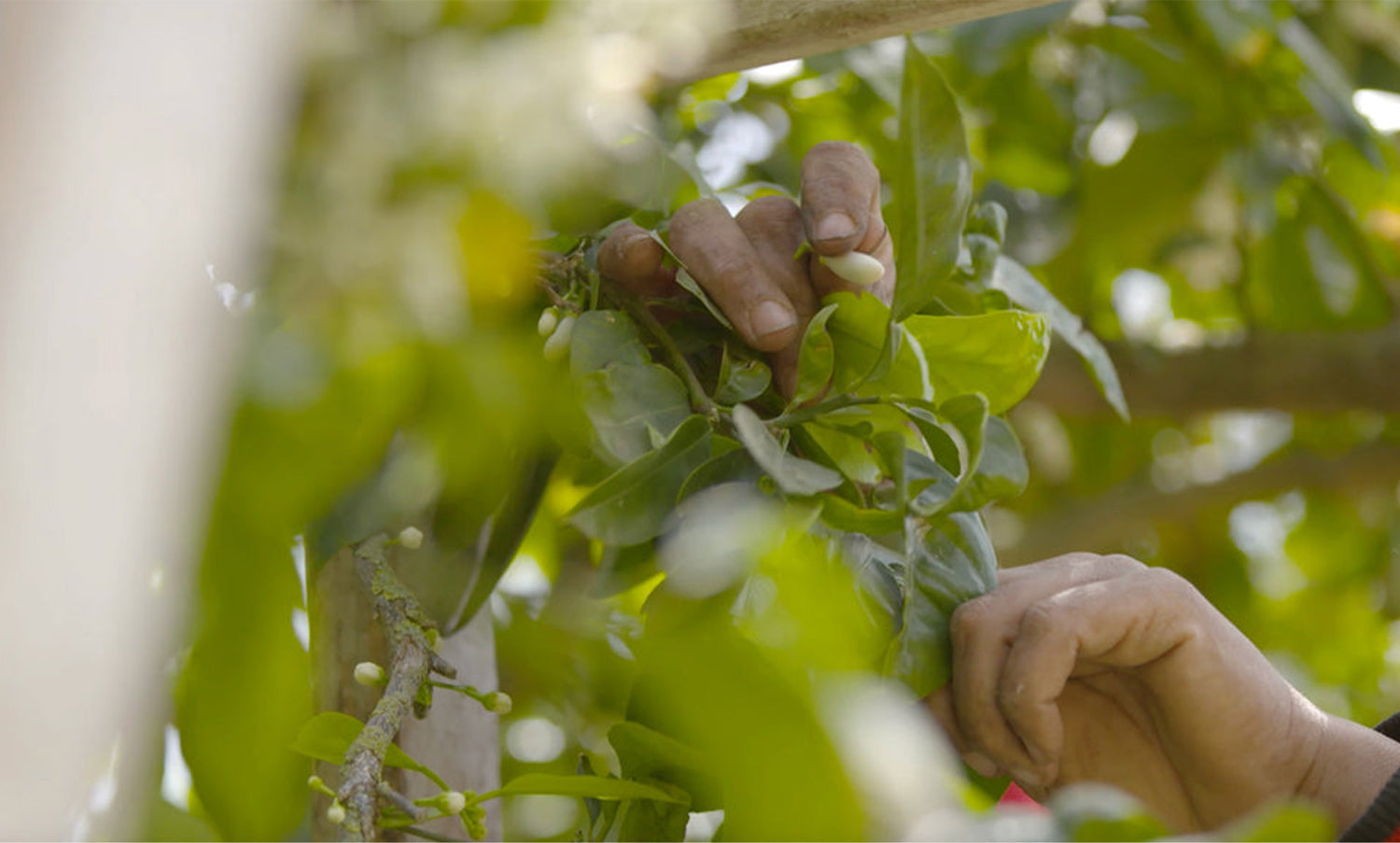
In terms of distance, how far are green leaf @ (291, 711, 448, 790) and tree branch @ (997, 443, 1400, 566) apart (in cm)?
95

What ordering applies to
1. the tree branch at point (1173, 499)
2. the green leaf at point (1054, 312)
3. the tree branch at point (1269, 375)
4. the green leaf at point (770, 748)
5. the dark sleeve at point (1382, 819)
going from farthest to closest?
the tree branch at point (1173, 499) < the tree branch at point (1269, 375) < the green leaf at point (1054, 312) < the dark sleeve at point (1382, 819) < the green leaf at point (770, 748)

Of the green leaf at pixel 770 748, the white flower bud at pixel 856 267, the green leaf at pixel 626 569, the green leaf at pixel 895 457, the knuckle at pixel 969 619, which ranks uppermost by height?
the green leaf at pixel 770 748

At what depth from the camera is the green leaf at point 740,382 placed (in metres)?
0.52

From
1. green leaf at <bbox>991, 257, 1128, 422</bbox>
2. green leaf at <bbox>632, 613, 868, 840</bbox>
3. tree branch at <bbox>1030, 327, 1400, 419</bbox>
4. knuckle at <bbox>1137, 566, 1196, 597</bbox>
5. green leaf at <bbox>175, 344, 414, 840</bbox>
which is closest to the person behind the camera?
green leaf at <bbox>632, 613, 868, 840</bbox>

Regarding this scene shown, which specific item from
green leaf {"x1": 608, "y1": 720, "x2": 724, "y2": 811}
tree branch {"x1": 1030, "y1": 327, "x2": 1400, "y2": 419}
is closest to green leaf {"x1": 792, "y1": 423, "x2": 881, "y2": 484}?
green leaf {"x1": 608, "y1": 720, "x2": 724, "y2": 811}

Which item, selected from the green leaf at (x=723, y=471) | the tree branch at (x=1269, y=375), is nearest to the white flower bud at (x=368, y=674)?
the green leaf at (x=723, y=471)

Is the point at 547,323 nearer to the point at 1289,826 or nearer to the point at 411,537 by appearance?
the point at 411,537

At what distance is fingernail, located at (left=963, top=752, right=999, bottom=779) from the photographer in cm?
50

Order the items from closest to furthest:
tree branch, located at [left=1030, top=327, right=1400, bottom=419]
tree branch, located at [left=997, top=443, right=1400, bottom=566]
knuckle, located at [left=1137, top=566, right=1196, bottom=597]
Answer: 1. knuckle, located at [left=1137, top=566, right=1196, bottom=597]
2. tree branch, located at [left=1030, top=327, right=1400, bottom=419]
3. tree branch, located at [left=997, top=443, right=1400, bottom=566]

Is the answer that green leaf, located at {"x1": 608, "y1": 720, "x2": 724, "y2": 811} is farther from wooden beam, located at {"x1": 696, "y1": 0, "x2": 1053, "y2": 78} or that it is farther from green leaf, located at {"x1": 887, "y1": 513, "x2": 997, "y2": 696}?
wooden beam, located at {"x1": 696, "y1": 0, "x2": 1053, "y2": 78}

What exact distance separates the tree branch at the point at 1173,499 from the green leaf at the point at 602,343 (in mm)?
870

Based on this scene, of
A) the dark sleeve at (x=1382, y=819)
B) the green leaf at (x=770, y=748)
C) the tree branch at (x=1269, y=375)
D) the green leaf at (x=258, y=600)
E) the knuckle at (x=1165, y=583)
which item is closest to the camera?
the green leaf at (x=770, y=748)

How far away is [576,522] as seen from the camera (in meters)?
0.46

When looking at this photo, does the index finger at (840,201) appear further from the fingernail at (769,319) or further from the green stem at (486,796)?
the green stem at (486,796)
